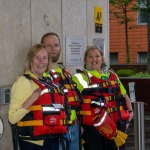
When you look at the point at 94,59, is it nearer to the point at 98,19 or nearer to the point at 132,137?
the point at 98,19

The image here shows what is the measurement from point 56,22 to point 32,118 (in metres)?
2.22

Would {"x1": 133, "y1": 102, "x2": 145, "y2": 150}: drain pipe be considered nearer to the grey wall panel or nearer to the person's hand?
the grey wall panel

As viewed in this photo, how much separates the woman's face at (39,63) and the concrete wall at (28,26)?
0.63 m

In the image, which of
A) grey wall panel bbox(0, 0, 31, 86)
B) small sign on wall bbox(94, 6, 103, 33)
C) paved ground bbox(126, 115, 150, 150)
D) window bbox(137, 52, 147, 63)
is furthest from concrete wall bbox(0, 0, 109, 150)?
window bbox(137, 52, 147, 63)

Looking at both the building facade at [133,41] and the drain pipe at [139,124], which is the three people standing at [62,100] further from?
the building facade at [133,41]

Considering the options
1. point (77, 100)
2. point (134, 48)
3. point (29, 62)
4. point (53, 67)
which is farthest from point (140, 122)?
point (134, 48)

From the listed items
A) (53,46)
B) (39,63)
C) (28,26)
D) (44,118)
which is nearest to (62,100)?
(44,118)

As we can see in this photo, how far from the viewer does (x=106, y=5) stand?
787 centimetres

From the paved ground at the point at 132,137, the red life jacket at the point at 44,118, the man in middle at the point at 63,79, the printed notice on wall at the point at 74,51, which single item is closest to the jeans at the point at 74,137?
the man in middle at the point at 63,79

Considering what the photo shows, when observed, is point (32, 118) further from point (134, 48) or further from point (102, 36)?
point (134, 48)

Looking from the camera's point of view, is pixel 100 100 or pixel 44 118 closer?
pixel 44 118

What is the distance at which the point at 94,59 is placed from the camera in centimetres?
578

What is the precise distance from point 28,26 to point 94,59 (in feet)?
3.03

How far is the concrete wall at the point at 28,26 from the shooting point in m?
5.31
